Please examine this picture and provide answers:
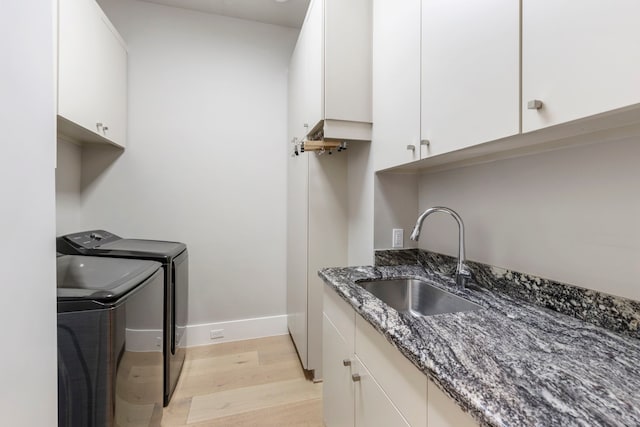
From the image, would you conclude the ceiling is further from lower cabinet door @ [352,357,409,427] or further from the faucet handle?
lower cabinet door @ [352,357,409,427]

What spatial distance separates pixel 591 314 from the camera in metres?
0.85

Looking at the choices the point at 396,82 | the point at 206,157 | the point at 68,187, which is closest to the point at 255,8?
the point at 206,157

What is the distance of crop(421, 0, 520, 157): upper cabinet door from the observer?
760 millimetres

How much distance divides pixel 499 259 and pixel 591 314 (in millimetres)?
350

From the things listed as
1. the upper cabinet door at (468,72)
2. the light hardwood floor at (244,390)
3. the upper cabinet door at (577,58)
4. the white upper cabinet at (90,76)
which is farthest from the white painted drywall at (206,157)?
the upper cabinet door at (577,58)

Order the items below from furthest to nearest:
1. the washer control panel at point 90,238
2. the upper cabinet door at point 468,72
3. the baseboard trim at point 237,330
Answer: the baseboard trim at point 237,330 < the washer control panel at point 90,238 < the upper cabinet door at point 468,72

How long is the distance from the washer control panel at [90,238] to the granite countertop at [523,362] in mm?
1765

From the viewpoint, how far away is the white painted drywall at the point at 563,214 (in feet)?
2.57

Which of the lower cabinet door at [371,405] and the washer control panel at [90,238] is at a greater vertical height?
the washer control panel at [90,238]

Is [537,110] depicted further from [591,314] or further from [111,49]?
[111,49]

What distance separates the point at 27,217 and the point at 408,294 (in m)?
1.45

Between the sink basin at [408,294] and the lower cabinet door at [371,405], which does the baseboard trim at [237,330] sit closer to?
the sink basin at [408,294]

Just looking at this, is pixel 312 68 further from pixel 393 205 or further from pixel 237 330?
pixel 237 330

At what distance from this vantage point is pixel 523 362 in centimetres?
64
